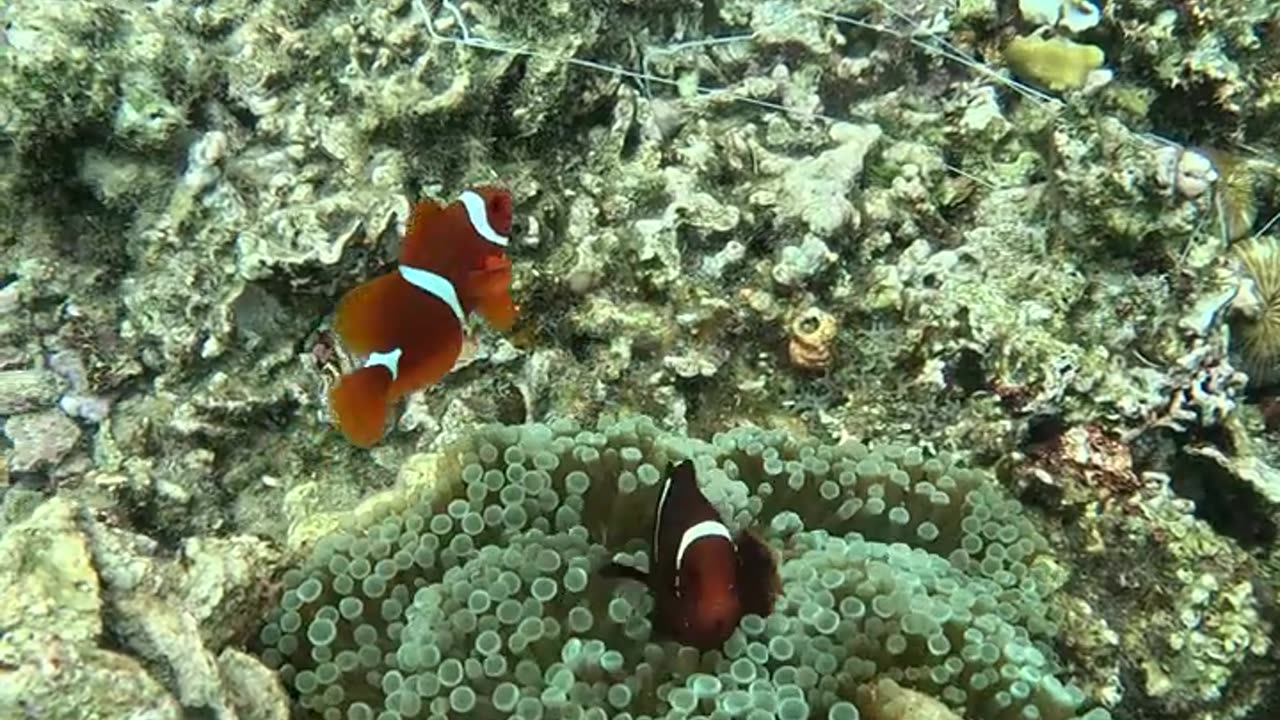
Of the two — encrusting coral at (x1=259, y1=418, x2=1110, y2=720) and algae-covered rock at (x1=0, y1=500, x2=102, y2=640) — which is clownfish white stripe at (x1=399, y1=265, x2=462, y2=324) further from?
algae-covered rock at (x1=0, y1=500, x2=102, y2=640)


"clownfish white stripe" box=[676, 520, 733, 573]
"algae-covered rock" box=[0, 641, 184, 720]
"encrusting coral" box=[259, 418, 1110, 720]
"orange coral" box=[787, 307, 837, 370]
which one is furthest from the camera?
"orange coral" box=[787, 307, 837, 370]

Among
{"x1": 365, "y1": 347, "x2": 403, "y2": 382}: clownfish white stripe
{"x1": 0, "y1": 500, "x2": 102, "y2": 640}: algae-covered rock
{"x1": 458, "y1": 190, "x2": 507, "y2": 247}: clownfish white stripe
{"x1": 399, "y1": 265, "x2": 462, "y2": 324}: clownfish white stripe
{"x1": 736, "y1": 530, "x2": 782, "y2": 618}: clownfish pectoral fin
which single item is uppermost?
{"x1": 458, "y1": 190, "x2": 507, "y2": 247}: clownfish white stripe

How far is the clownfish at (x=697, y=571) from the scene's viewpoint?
1.68 metres

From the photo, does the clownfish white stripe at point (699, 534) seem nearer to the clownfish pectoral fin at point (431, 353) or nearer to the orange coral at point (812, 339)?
the clownfish pectoral fin at point (431, 353)

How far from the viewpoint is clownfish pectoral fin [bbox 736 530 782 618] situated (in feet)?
6.03

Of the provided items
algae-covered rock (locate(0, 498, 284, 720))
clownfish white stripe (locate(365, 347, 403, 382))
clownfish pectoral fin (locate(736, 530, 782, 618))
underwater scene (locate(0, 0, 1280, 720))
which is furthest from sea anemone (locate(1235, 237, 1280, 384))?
algae-covered rock (locate(0, 498, 284, 720))

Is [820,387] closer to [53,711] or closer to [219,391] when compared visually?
[219,391]

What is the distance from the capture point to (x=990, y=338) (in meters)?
2.46

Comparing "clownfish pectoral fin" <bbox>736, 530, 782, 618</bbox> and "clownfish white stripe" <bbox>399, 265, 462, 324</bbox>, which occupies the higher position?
"clownfish white stripe" <bbox>399, 265, 462, 324</bbox>

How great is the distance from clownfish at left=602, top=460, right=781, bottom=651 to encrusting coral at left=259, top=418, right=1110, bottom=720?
4 cm

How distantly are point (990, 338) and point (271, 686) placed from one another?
1572mm

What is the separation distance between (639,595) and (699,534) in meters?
0.28

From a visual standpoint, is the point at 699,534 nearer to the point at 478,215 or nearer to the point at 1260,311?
the point at 478,215

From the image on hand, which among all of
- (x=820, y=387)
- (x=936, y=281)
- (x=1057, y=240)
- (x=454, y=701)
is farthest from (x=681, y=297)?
(x=454, y=701)
